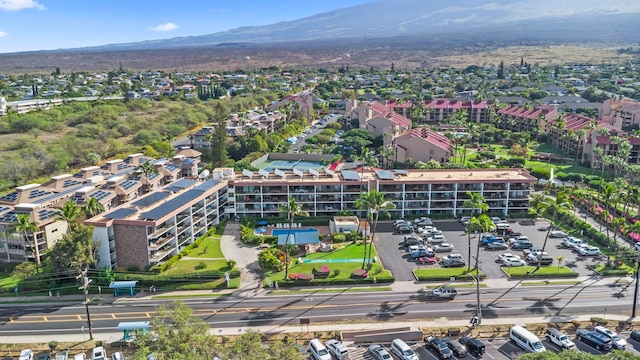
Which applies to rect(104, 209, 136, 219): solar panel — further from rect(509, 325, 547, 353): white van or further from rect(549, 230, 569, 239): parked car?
rect(549, 230, 569, 239): parked car

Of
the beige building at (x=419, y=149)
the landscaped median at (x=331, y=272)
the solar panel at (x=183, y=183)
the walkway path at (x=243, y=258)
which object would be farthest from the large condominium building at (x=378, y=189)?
the beige building at (x=419, y=149)

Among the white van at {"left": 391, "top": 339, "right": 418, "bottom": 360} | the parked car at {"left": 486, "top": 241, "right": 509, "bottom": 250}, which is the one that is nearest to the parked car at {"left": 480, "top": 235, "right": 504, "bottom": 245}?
the parked car at {"left": 486, "top": 241, "right": 509, "bottom": 250}

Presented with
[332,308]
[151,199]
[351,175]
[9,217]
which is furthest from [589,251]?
[9,217]

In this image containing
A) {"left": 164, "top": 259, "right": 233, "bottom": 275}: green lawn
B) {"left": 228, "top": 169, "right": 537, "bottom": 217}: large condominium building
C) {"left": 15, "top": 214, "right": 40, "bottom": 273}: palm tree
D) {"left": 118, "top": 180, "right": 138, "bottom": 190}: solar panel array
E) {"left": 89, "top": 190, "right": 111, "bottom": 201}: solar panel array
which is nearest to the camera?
{"left": 15, "top": 214, "right": 40, "bottom": 273}: palm tree

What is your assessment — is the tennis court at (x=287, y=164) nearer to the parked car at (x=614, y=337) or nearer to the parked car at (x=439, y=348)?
the parked car at (x=439, y=348)

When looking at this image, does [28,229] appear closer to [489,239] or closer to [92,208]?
[92,208]

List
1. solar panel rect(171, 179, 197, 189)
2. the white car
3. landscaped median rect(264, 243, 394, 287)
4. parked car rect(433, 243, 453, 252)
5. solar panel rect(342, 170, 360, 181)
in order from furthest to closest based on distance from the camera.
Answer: solar panel rect(342, 170, 360, 181)
solar panel rect(171, 179, 197, 189)
parked car rect(433, 243, 453, 252)
the white car
landscaped median rect(264, 243, 394, 287)

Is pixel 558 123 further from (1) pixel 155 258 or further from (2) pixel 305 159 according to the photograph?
(1) pixel 155 258
